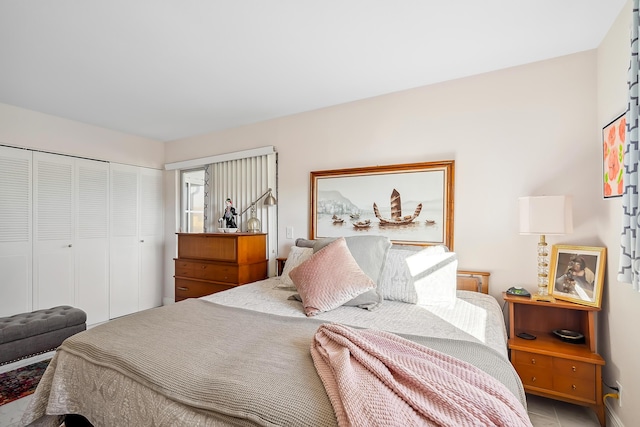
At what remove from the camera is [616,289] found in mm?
1756

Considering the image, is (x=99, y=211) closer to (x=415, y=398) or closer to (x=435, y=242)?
(x=435, y=242)

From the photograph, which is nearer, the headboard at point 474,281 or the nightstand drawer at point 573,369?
the nightstand drawer at point 573,369

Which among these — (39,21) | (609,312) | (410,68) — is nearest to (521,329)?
(609,312)

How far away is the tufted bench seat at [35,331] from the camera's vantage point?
7.63 feet

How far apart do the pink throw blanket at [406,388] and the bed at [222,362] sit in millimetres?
47

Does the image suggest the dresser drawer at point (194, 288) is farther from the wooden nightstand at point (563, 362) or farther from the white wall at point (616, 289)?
the white wall at point (616, 289)

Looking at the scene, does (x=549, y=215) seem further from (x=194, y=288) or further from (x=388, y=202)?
(x=194, y=288)

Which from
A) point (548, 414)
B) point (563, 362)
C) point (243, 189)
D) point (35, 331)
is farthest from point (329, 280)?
point (35, 331)

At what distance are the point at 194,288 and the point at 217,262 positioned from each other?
464 mm

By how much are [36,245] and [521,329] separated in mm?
4645

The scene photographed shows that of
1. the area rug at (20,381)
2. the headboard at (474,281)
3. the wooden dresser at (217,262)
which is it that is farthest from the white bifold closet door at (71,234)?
the headboard at (474,281)

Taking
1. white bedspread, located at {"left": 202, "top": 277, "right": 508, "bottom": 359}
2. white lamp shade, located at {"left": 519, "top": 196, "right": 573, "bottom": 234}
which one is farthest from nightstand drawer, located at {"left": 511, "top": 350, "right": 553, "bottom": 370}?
white lamp shade, located at {"left": 519, "top": 196, "right": 573, "bottom": 234}

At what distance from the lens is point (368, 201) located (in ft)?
9.31

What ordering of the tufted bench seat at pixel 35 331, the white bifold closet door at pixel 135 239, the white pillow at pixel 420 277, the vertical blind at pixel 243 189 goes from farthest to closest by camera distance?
the white bifold closet door at pixel 135 239
the vertical blind at pixel 243 189
the tufted bench seat at pixel 35 331
the white pillow at pixel 420 277
